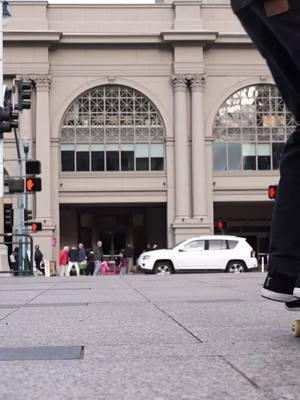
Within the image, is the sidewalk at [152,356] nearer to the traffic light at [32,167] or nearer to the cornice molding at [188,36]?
the traffic light at [32,167]

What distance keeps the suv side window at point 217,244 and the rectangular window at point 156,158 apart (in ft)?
48.3

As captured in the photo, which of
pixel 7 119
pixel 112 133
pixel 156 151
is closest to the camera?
pixel 7 119


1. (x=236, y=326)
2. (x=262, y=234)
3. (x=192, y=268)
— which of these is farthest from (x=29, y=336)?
(x=262, y=234)

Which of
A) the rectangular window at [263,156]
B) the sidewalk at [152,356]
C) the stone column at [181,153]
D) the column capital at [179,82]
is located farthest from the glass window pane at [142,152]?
the sidewalk at [152,356]

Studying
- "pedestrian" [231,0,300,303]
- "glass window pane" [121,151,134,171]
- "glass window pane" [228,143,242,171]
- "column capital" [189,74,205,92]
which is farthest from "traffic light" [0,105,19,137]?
"glass window pane" [228,143,242,171]

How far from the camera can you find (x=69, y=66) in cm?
4153

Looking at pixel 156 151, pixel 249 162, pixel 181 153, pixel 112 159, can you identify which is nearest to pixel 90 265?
pixel 112 159

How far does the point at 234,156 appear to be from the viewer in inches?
1657

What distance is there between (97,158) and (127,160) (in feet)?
6.10

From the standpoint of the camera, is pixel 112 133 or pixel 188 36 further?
pixel 112 133

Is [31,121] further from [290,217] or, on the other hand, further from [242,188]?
[290,217]

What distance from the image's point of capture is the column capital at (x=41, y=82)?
4062cm

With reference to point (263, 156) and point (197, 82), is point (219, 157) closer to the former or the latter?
point (263, 156)

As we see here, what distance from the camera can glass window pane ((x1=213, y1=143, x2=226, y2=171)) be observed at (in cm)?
4212
